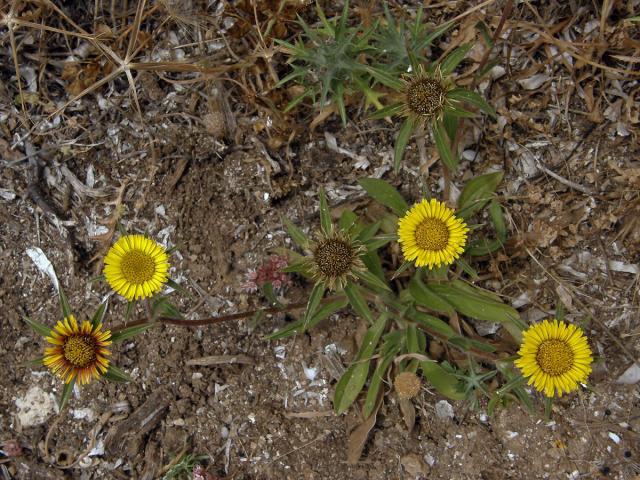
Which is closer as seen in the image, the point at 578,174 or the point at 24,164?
the point at 578,174

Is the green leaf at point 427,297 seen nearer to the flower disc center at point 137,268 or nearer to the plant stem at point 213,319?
the plant stem at point 213,319

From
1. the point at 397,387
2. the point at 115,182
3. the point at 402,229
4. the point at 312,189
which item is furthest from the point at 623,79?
the point at 115,182

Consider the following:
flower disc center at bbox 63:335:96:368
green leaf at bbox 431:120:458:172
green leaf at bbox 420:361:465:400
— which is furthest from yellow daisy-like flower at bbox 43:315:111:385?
green leaf at bbox 431:120:458:172

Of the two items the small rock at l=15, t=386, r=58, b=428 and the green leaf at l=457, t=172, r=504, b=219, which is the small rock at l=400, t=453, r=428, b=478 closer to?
the green leaf at l=457, t=172, r=504, b=219

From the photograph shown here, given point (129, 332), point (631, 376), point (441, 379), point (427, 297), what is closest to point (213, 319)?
point (129, 332)

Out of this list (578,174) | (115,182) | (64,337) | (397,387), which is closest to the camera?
(64,337)

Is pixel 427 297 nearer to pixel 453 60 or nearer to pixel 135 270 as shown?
pixel 453 60

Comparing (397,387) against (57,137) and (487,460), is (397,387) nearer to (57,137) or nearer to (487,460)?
(487,460)

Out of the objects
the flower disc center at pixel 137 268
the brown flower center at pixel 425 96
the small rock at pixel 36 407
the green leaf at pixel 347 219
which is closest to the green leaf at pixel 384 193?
the green leaf at pixel 347 219
